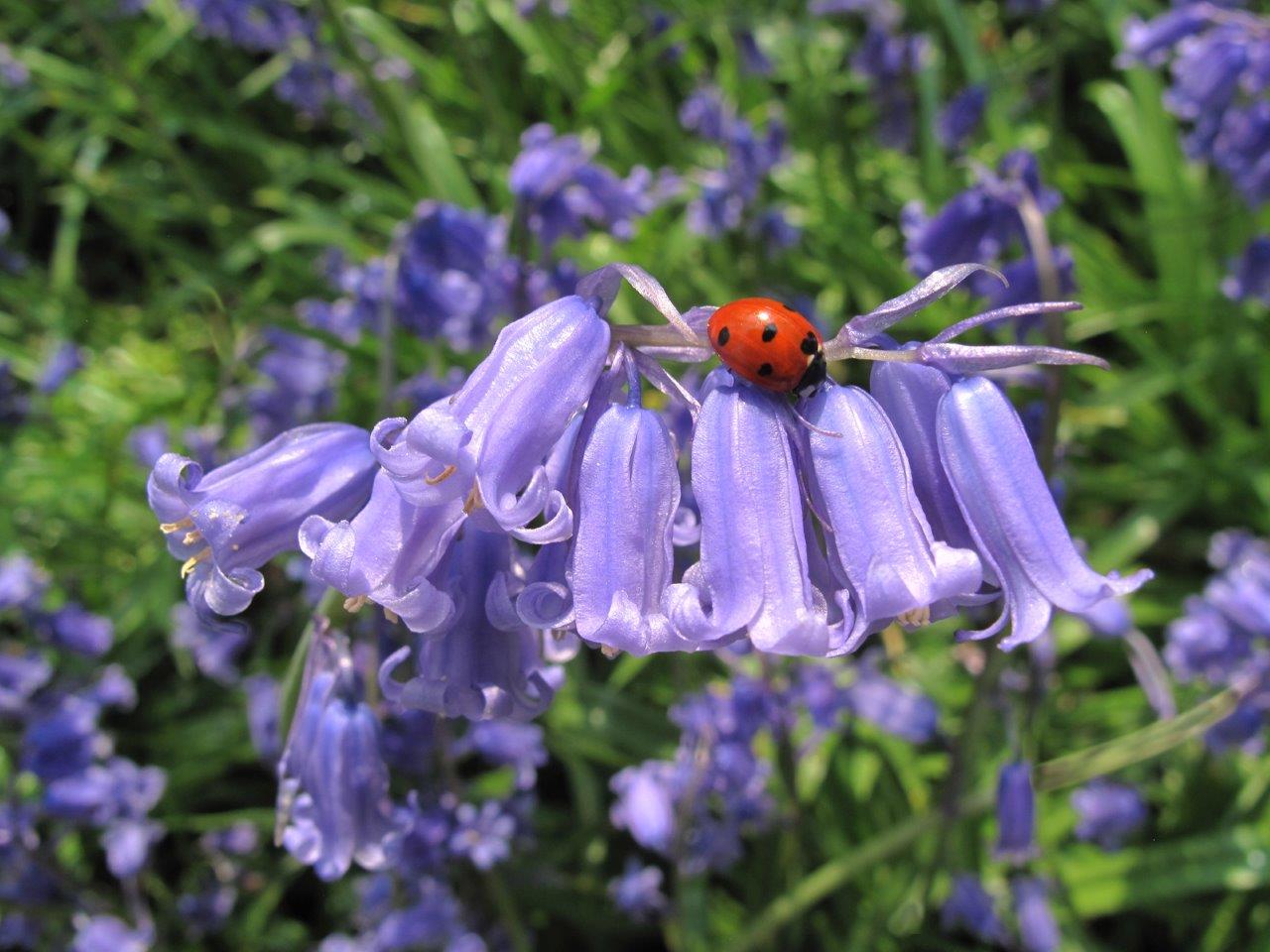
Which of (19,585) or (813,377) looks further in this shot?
(19,585)

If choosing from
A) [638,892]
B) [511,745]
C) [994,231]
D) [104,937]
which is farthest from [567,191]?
[104,937]

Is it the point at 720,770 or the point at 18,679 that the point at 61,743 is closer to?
the point at 18,679

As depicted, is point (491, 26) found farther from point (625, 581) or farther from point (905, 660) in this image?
point (625, 581)

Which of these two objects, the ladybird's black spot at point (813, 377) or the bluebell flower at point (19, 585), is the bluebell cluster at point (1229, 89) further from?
the bluebell flower at point (19, 585)

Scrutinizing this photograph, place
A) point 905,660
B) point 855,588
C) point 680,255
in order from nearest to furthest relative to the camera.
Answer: point 855,588 < point 905,660 < point 680,255

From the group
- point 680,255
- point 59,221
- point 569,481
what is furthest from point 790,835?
point 59,221

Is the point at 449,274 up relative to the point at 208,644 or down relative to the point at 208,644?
up
